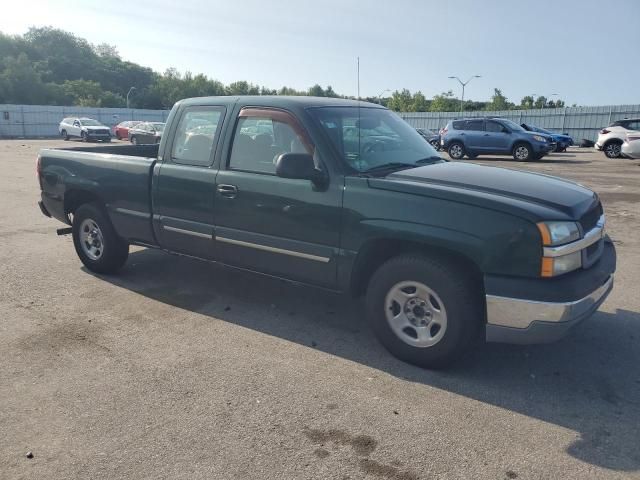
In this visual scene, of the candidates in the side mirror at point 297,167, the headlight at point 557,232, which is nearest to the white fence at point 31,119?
the side mirror at point 297,167

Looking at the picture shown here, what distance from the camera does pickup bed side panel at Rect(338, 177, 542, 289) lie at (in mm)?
3418

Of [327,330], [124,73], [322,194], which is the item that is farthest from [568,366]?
[124,73]

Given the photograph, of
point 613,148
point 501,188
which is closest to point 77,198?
point 501,188

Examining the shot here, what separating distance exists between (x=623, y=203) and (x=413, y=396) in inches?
375

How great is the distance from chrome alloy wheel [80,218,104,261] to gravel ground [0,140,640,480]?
0.58 metres

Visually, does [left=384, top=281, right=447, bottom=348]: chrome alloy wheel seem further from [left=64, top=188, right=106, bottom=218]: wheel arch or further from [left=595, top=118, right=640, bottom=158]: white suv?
[left=595, top=118, right=640, bottom=158]: white suv

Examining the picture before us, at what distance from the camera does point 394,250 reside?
4.01m

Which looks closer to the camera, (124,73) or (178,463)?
(178,463)

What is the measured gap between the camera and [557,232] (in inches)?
135

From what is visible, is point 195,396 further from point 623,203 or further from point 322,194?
point 623,203

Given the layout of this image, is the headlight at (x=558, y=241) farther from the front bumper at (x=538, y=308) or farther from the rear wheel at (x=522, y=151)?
the rear wheel at (x=522, y=151)

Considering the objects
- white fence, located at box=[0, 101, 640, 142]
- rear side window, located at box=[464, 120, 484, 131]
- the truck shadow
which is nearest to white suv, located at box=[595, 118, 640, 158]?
rear side window, located at box=[464, 120, 484, 131]

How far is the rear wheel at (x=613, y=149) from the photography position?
75.5 feet

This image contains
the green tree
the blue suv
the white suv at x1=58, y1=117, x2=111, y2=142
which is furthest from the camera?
the green tree
